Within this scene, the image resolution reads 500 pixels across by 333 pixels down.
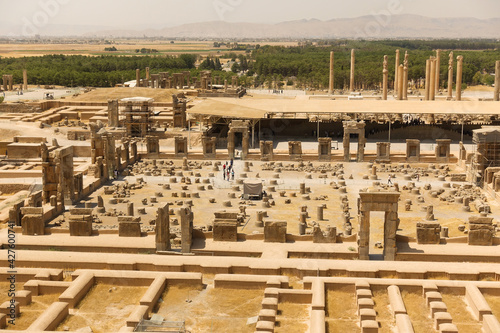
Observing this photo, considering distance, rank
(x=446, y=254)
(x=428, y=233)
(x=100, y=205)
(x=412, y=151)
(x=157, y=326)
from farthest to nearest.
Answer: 1. (x=412, y=151)
2. (x=100, y=205)
3. (x=428, y=233)
4. (x=446, y=254)
5. (x=157, y=326)

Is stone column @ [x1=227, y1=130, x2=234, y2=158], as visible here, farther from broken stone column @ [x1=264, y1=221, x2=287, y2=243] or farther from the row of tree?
the row of tree

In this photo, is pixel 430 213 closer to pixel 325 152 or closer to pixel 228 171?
pixel 228 171

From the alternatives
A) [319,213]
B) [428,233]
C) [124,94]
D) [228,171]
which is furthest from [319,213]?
[124,94]

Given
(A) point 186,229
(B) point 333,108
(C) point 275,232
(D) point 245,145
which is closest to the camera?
(A) point 186,229

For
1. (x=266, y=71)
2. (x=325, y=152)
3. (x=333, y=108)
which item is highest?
(x=266, y=71)

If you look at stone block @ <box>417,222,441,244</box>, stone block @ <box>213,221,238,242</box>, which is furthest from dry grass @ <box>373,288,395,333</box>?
stone block @ <box>213,221,238,242</box>

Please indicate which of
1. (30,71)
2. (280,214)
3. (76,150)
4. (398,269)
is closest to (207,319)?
(398,269)
